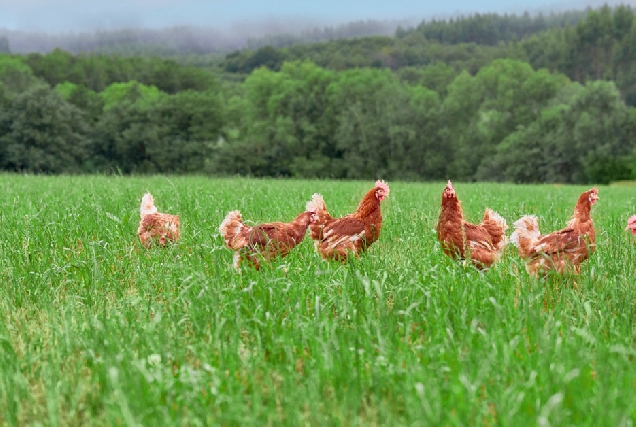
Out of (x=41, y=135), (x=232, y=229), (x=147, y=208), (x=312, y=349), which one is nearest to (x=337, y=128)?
(x=41, y=135)

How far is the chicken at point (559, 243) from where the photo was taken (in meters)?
4.00

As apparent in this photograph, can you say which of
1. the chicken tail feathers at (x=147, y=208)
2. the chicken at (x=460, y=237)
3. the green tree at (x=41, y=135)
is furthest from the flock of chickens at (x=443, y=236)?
the green tree at (x=41, y=135)

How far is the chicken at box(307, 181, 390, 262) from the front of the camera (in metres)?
4.72

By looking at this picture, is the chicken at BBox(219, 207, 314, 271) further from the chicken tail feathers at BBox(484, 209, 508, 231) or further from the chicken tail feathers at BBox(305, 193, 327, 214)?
the chicken tail feathers at BBox(484, 209, 508, 231)

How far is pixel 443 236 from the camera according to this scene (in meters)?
4.55

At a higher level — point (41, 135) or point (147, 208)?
point (147, 208)

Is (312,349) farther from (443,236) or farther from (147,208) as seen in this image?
(147,208)

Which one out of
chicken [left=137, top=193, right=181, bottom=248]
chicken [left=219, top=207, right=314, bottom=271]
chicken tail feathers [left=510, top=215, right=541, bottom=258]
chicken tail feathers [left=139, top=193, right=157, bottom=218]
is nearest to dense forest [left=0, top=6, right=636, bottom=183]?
chicken tail feathers [left=139, top=193, right=157, bottom=218]

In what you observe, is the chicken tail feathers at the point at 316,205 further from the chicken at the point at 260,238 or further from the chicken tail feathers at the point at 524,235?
the chicken tail feathers at the point at 524,235

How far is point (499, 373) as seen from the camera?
2.42m

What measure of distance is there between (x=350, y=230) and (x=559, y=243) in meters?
1.66

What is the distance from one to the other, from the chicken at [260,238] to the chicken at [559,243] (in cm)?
174

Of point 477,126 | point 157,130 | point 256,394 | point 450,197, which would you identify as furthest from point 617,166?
point 256,394

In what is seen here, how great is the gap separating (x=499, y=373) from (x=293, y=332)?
101 centimetres
